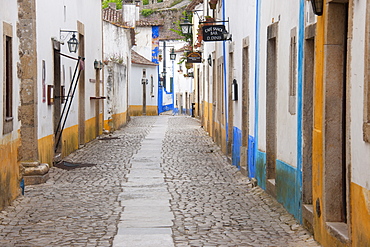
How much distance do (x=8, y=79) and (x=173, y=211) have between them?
2976 millimetres

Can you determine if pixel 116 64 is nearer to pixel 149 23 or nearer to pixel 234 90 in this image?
pixel 234 90

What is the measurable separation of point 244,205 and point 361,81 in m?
4.43

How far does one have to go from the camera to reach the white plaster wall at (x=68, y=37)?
13.3 meters

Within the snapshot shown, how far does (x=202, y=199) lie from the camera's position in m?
10.2

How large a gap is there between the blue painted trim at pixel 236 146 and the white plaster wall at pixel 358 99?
8.39m

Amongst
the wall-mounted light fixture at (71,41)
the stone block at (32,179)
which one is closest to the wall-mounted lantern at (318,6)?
the stone block at (32,179)

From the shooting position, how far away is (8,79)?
389 inches

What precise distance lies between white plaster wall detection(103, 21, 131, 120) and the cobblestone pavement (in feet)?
36.1

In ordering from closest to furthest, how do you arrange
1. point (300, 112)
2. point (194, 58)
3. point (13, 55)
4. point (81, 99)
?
point (300, 112)
point (13, 55)
point (81, 99)
point (194, 58)

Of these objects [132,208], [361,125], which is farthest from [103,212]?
[361,125]

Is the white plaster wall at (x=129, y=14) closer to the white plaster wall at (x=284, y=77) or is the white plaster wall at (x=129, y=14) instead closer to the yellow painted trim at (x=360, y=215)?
the white plaster wall at (x=284, y=77)

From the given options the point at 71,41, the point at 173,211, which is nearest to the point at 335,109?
the point at 173,211

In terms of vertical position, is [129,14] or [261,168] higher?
[129,14]

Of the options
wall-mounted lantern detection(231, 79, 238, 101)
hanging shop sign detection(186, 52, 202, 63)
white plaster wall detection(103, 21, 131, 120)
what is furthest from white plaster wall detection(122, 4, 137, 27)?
wall-mounted lantern detection(231, 79, 238, 101)
